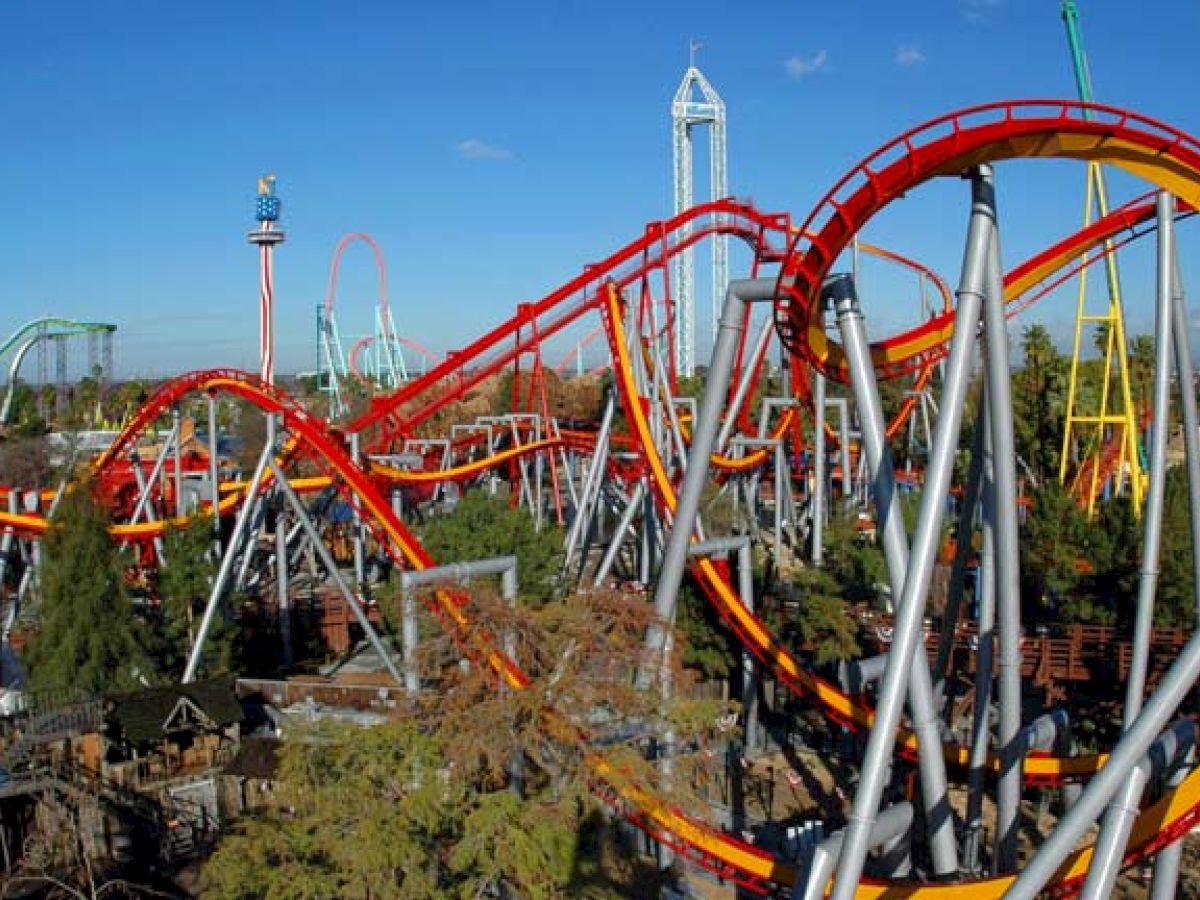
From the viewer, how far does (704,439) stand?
36.2ft

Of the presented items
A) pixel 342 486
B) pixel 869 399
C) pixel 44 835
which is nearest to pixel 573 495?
pixel 342 486

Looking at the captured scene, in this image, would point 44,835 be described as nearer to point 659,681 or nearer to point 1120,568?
point 659,681

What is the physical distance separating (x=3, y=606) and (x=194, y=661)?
7474mm

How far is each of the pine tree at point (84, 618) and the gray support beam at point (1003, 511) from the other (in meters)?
11.1

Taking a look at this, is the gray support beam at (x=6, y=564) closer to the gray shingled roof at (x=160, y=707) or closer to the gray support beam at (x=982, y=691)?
the gray shingled roof at (x=160, y=707)

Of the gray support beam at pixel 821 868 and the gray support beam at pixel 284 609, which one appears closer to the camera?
the gray support beam at pixel 821 868

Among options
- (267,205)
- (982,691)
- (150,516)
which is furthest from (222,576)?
(267,205)

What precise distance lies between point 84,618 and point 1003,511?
11.7 metres

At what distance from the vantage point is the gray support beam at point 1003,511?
9133 millimetres

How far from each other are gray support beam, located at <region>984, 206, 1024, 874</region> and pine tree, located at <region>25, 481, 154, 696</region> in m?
11.1

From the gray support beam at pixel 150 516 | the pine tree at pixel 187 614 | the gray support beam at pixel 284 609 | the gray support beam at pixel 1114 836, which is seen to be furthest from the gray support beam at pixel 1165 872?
the gray support beam at pixel 150 516

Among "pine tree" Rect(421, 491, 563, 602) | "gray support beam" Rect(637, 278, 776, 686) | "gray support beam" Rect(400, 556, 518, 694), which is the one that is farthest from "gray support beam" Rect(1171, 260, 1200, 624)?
"pine tree" Rect(421, 491, 563, 602)

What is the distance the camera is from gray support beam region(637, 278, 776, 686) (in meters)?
10.9

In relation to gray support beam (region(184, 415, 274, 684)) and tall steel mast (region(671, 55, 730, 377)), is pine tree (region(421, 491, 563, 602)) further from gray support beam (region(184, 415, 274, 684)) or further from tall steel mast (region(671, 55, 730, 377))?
tall steel mast (region(671, 55, 730, 377))
